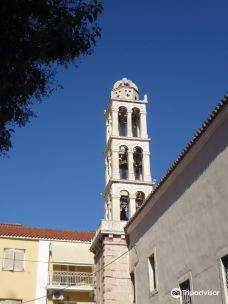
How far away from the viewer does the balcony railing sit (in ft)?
92.1

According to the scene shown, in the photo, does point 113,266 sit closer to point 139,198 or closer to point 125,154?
point 139,198

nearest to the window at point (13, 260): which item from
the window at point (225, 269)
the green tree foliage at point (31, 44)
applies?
the window at point (225, 269)

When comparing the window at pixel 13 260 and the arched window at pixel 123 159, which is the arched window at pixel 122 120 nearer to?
the arched window at pixel 123 159

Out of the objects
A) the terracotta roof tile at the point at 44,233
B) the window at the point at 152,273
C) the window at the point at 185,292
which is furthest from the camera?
the terracotta roof tile at the point at 44,233

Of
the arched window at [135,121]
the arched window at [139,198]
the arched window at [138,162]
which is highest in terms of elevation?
the arched window at [135,121]

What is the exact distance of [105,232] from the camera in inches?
931

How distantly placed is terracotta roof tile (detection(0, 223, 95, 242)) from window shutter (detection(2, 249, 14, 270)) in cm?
101

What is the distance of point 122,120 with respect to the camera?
30.2 metres

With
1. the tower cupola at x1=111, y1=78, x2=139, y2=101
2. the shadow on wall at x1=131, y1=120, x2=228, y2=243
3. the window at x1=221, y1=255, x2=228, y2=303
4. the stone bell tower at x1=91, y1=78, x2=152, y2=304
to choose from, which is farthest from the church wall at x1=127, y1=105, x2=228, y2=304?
the tower cupola at x1=111, y1=78, x2=139, y2=101

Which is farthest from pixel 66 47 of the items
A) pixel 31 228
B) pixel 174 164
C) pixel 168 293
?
pixel 31 228

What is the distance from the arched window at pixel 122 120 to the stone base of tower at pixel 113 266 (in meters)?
7.67

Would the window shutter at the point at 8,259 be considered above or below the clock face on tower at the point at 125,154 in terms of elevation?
below

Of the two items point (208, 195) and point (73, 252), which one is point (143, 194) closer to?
point (73, 252)

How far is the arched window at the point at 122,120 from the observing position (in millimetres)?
29906
